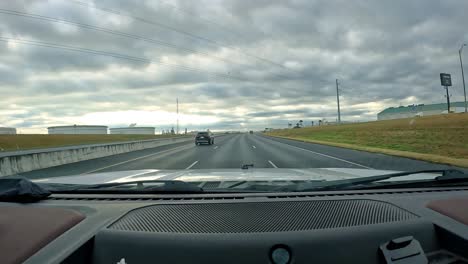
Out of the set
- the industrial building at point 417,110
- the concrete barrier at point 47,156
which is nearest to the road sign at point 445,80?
the industrial building at point 417,110

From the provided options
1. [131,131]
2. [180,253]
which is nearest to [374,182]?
[180,253]

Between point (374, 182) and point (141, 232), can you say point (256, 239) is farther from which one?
point (374, 182)

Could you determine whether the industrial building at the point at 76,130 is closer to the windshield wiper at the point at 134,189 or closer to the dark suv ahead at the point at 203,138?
the dark suv ahead at the point at 203,138

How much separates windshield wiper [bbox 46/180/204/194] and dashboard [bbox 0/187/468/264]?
0.44 m

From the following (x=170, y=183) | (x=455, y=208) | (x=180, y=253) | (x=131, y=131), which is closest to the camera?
(x=180, y=253)

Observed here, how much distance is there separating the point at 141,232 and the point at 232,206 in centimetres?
71

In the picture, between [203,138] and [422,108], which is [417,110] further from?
[203,138]

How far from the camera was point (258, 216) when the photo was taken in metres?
2.35

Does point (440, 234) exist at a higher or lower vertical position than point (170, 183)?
lower

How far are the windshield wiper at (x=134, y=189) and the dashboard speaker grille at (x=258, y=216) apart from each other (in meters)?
0.57

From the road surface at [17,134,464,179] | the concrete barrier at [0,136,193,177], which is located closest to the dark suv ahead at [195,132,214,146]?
the concrete barrier at [0,136,193,177]

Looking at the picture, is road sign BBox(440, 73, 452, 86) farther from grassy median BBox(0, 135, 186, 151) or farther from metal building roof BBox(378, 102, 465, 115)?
grassy median BBox(0, 135, 186, 151)

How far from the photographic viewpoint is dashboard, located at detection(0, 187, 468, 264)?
1947 mm

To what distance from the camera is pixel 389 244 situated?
78.4 inches
